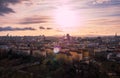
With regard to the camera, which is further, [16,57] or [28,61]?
[16,57]

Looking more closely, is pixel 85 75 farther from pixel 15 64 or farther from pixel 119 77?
pixel 15 64

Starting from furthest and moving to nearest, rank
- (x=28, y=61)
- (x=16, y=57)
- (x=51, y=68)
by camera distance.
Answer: (x=16, y=57) < (x=28, y=61) < (x=51, y=68)

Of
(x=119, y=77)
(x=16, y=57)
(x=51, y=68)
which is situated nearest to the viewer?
(x=119, y=77)

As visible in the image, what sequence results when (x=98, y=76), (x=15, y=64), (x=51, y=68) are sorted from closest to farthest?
(x=98, y=76)
(x=51, y=68)
(x=15, y=64)

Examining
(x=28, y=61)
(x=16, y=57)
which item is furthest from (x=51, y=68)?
(x=16, y=57)

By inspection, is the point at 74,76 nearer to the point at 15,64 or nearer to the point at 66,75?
the point at 66,75

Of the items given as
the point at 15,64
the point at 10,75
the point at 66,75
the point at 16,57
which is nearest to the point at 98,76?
the point at 66,75

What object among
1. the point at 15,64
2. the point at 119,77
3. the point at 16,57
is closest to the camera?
the point at 119,77

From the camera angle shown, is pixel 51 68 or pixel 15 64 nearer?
pixel 51 68
